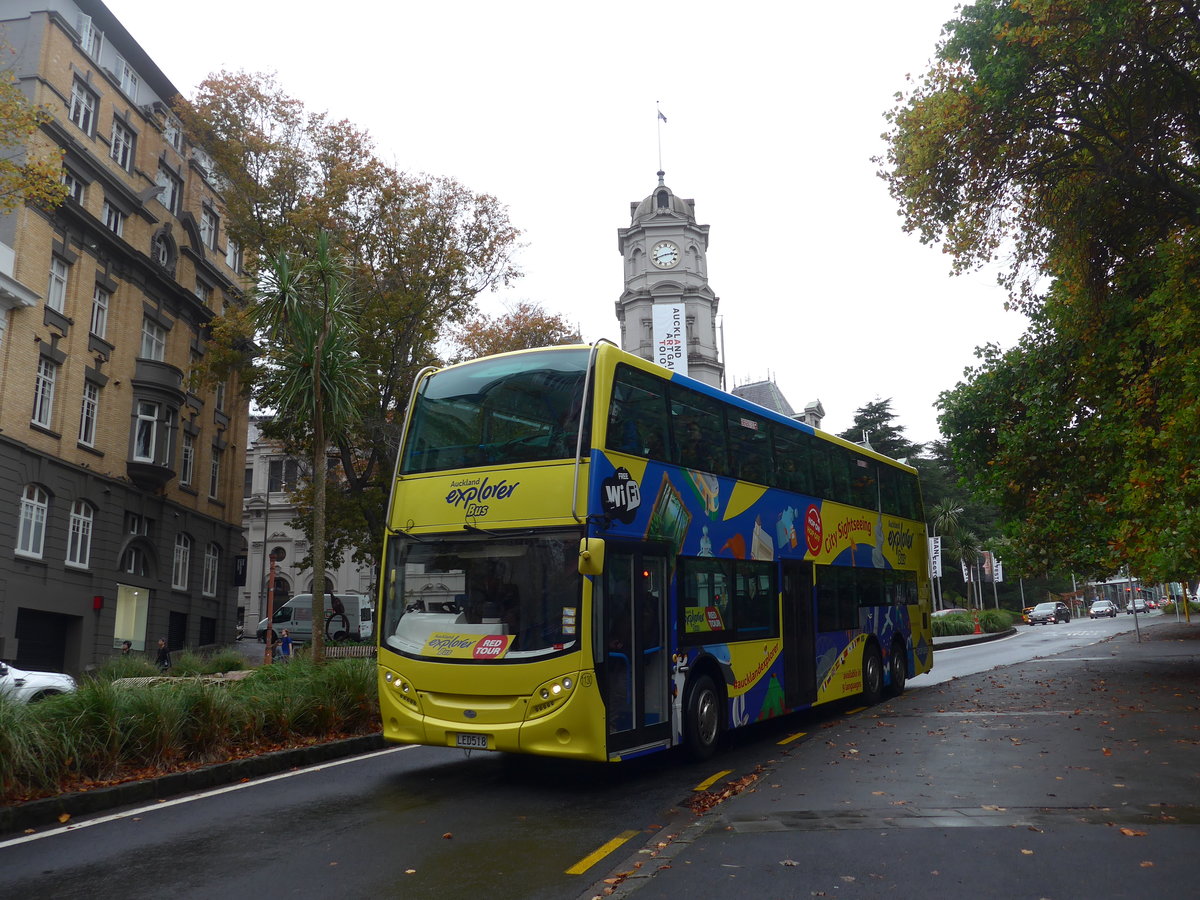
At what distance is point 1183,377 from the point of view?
1352 cm

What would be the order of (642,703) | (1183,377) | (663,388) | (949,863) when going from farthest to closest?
(1183,377) < (663,388) < (642,703) < (949,863)

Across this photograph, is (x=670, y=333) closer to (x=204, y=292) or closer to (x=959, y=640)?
(x=959, y=640)

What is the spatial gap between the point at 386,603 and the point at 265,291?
432 inches

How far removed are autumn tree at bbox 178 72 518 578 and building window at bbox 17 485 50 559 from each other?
645 cm

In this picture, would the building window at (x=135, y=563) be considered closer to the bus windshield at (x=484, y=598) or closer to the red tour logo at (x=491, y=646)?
the bus windshield at (x=484, y=598)

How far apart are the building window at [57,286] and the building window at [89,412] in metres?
2.58

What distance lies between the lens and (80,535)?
96.1 feet

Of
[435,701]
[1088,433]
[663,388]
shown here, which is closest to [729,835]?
[435,701]

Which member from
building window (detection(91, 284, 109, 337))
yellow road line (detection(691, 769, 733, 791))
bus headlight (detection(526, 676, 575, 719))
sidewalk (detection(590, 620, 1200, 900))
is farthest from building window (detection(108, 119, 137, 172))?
sidewalk (detection(590, 620, 1200, 900))

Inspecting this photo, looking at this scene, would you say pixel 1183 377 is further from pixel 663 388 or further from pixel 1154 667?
pixel 1154 667

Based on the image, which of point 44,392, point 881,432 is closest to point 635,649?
point 44,392

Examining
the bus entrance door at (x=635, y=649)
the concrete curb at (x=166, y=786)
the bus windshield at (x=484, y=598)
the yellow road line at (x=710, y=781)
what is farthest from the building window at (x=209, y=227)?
the yellow road line at (x=710, y=781)

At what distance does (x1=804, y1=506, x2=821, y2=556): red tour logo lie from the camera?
13.6 meters

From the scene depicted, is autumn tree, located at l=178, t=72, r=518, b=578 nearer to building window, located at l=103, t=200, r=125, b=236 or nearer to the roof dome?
building window, located at l=103, t=200, r=125, b=236
